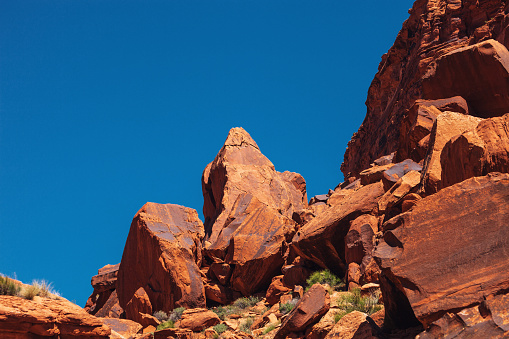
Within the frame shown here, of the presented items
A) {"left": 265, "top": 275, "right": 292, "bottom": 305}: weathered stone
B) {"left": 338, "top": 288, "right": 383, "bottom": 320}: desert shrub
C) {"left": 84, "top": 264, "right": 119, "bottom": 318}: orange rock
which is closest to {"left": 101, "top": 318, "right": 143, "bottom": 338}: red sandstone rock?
{"left": 265, "top": 275, "right": 292, "bottom": 305}: weathered stone

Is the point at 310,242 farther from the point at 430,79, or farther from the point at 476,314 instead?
the point at 476,314

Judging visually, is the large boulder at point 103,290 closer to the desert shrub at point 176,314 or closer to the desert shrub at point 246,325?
the desert shrub at point 176,314

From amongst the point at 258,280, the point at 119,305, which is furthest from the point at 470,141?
the point at 119,305

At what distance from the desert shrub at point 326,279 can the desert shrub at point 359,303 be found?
400 cm

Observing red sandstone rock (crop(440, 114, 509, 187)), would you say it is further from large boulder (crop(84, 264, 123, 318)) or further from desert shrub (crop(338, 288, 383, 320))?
large boulder (crop(84, 264, 123, 318))

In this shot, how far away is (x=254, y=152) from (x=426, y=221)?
32577 millimetres

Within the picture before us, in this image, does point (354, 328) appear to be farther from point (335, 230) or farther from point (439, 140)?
point (335, 230)

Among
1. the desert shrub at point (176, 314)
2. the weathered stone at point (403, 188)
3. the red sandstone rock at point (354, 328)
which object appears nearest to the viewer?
the red sandstone rock at point (354, 328)

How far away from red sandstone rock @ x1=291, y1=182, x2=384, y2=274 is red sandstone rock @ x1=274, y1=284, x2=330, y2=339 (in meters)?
5.56

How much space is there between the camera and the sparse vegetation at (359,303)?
49.1 feet

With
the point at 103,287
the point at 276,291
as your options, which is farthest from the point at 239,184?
the point at 276,291

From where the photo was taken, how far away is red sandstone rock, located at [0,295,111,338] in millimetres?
14312

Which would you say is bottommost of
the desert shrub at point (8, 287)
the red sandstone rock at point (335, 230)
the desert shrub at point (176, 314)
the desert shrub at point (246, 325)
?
the desert shrub at point (246, 325)

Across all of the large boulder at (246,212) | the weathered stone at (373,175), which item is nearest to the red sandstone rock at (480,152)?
the weathered stone at (373,175)
